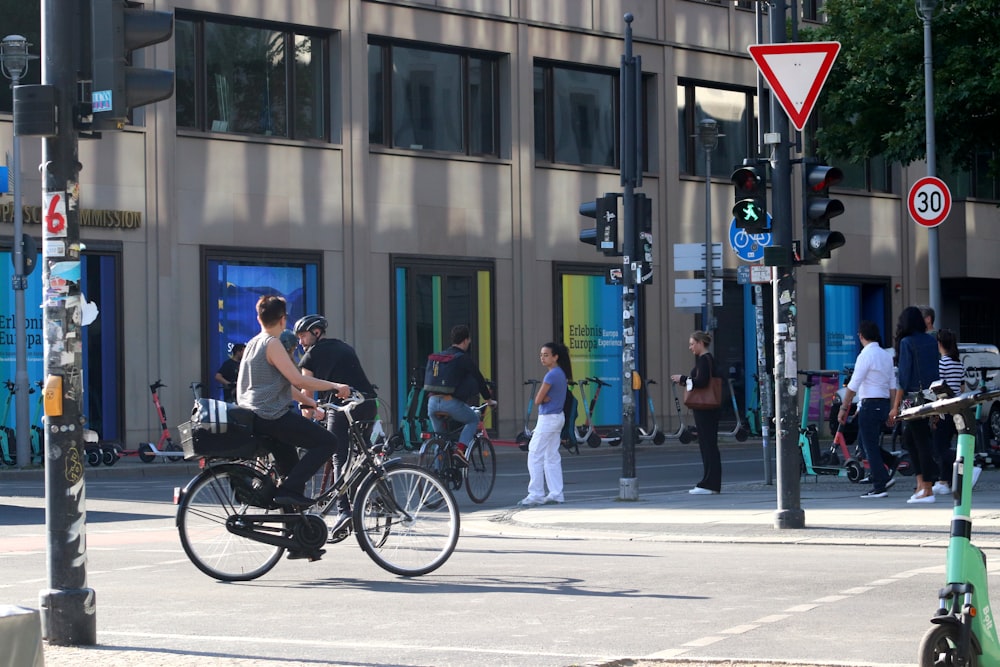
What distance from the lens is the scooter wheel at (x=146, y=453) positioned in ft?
83.3

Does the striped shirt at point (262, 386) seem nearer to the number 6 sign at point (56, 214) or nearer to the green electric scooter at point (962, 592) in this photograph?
the number 6 sign at point (56, 214)

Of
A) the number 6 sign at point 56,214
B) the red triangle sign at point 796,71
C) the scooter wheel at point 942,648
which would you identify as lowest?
the scooter wheel at point 942,648

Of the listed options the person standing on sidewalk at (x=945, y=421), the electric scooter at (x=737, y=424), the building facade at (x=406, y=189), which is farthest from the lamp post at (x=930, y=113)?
the electric scooter at (x=737, y=424)

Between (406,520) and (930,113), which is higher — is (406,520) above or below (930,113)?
below

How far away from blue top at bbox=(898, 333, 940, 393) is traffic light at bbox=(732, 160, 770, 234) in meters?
3.49

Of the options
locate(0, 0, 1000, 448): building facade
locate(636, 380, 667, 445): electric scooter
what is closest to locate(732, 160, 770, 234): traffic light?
locate(0, 0, 1000, 448): building facade

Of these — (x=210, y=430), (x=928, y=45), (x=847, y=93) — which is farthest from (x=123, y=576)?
(x=847, y=93)

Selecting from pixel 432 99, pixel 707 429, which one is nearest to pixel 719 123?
pixel 432 99

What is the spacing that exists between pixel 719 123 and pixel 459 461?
19842 mm

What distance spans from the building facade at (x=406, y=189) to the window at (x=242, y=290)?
4cm

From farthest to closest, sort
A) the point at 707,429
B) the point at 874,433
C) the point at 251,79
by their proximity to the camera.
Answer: the point at 251,79 → the point at 707,429 → the point at 874,433

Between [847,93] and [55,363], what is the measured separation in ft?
69.3

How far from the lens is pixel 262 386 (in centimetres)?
1085

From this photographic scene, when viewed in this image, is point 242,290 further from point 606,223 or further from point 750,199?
point 750,199
